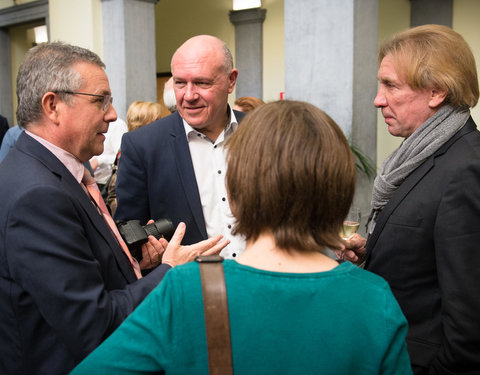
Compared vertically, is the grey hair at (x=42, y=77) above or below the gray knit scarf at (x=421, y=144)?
above

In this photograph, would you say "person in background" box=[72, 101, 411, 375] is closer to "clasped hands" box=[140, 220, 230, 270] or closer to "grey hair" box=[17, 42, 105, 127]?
"clasped hands" box=[140, 220, 230, 270]

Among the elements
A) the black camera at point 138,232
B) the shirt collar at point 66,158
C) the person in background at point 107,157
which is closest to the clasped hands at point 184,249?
the black camera at point 138,232

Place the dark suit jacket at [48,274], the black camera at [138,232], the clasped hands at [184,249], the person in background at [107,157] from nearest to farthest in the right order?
the dark suit jacket at [48,274], the clasped hands at [184,249], the black camera at [138,232], the person in background at [107,157]

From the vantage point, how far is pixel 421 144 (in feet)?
5.74

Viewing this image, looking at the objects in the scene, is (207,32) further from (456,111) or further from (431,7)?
(456,111)

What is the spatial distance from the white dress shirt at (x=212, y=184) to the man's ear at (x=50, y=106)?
0.97m

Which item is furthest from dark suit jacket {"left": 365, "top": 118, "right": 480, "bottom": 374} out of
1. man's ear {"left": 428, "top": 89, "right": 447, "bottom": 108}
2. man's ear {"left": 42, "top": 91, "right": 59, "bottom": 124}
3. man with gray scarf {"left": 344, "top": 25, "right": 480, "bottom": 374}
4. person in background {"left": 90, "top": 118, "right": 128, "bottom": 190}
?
person in background {"left": 90, "top": 118, "right": 128, "bottom": 190}

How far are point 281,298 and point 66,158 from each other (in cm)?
99

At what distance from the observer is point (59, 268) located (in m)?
1.34

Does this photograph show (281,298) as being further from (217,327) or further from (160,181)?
(160,181)

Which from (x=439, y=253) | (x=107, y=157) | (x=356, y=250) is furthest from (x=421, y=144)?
(x=107, y=157)

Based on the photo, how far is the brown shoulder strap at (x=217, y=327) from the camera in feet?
3.13

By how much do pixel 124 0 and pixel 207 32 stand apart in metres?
2.68

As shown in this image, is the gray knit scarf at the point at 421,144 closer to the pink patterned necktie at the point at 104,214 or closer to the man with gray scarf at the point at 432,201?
the man with gray scarf at the point at 432,201
